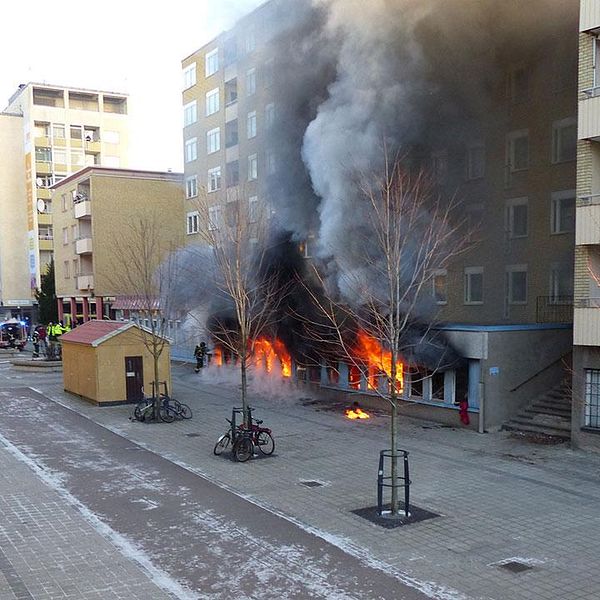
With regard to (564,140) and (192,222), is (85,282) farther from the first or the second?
(564,140)

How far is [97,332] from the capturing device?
73.8 ft

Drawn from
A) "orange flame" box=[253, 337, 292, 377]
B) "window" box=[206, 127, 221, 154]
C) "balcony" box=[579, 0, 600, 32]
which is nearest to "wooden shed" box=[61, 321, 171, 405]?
"orange flame" box=[253, 337, 292, 377]

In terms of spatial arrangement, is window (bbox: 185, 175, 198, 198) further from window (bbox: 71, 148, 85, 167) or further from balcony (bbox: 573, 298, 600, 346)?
balcony (bbox: 573, 298, 600, 346)

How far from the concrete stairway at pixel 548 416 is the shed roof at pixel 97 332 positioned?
11852 millimetres

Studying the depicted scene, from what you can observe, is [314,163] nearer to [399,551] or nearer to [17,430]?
[17,430]

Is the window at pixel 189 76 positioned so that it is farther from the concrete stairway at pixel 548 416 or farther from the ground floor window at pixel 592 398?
the ground floor window at pixel 592 398

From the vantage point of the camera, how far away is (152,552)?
8.81 meters

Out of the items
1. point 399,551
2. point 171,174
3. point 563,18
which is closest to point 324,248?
point 563,18

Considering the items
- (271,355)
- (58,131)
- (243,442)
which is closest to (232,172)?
(271,355)

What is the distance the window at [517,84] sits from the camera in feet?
72.4

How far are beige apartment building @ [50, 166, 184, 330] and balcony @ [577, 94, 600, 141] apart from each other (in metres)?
29.4

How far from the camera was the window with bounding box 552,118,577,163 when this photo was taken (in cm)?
2041

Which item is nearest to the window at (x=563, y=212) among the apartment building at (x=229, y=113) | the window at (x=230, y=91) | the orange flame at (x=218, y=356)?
the apartment building at (x=229, y=113)

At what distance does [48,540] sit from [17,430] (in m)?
9.07
